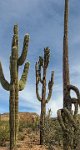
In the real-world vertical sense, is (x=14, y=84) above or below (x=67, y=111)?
above

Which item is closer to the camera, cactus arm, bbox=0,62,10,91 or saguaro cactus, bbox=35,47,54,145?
cactus arm, bbox=0,62,10,91

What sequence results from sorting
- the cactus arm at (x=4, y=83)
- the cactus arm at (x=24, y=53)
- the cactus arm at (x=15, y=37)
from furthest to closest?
the cactus arm at (x=15, y=37)
the cactus arm at (x=24, y=53)
the cactus arm at (x=4, y=83)

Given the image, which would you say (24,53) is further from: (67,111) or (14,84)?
(67,111)

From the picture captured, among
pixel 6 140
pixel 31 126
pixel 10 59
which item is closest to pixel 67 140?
pixel 10 59

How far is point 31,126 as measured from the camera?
33906 millimetres

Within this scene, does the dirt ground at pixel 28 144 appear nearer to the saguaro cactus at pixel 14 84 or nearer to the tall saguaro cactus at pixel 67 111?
the saguaro cactus at pixel 14 84

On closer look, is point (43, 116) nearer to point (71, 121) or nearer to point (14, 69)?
point (14, 69)

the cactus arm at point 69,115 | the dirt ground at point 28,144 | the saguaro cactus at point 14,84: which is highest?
the saguaro cactus at point 14,84

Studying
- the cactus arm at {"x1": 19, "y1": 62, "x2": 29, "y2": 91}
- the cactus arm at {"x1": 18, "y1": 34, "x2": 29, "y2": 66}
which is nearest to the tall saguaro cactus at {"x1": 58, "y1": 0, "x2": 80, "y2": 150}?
A: the cactus arm at {"x1": 18, "y1": 34, "x2": 29, "y2": 66}

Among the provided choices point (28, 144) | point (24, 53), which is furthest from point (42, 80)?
point (24, 53)

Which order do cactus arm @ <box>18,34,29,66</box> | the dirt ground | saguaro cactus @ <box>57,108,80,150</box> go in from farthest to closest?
1. the dirt ground
2. cactus arm @ <box>18,34,29,66</box>
3. saguaro cactus @ <box>57,108,80,150</box>

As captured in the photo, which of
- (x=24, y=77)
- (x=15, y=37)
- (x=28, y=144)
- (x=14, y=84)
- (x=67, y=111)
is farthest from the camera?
(x=28, y=144)

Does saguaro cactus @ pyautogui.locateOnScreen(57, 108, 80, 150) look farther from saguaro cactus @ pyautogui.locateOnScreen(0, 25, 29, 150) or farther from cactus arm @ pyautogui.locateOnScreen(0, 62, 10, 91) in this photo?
cactus arm @ pyautogui.locateOnScreen(0, 62, 10, 91)

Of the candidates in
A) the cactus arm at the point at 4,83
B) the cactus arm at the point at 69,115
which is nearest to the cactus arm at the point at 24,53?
the cactus arm at the point at 4,83
